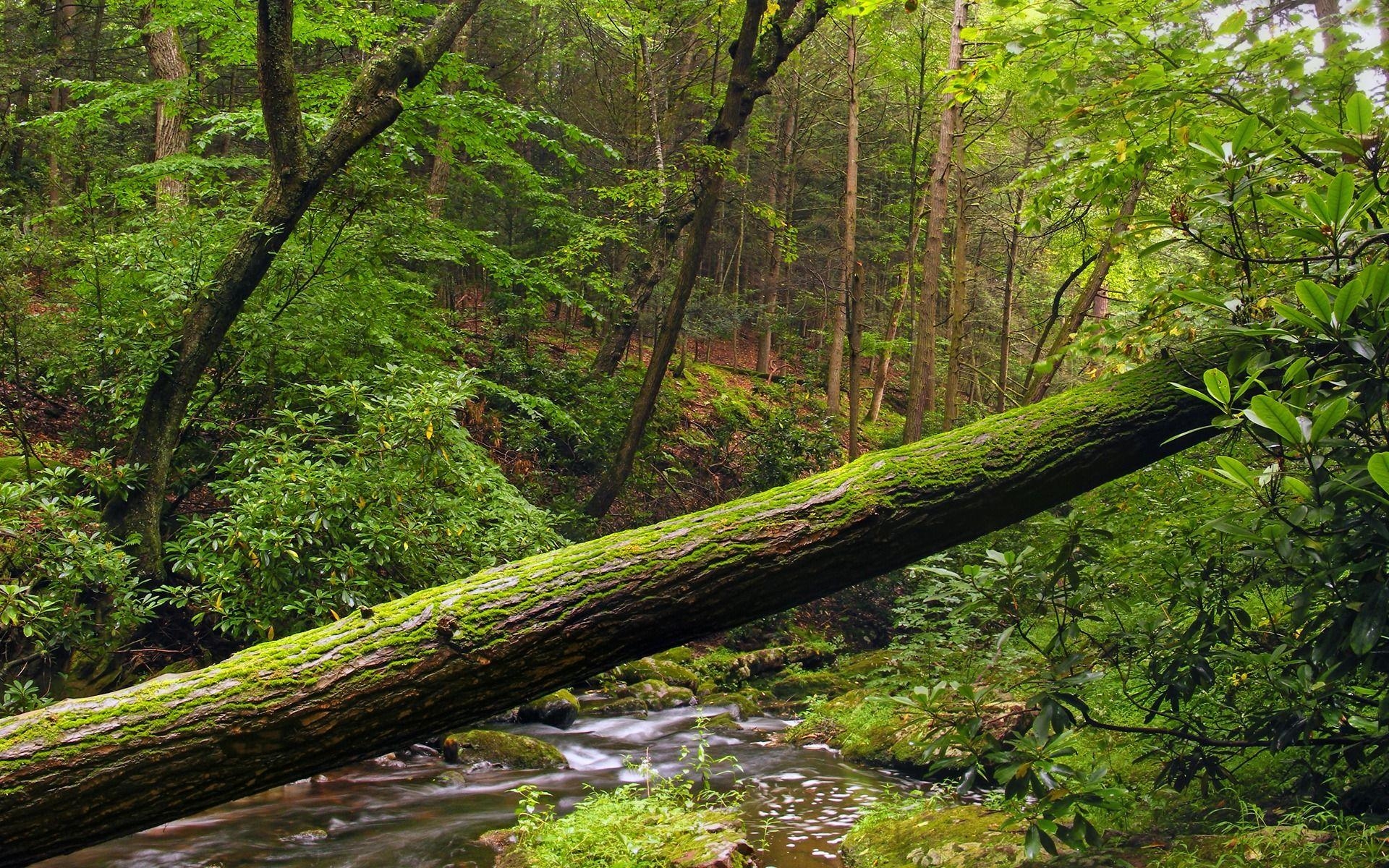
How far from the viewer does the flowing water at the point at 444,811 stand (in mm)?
5461

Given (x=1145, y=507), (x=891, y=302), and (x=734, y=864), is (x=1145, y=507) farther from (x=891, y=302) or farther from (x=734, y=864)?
(x=891, y=302)

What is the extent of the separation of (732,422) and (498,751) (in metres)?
10.8

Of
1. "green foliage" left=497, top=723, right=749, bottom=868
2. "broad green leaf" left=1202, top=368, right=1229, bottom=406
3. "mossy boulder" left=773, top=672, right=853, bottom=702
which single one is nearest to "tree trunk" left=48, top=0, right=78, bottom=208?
"mossy boulder" left=773, top=672, right=853, bottom=702

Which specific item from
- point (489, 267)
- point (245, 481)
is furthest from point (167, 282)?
point (489, 267)

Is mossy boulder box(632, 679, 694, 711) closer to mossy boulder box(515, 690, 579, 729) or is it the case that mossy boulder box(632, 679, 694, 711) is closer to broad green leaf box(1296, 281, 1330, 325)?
mossy boulder box(515, 690, 579, 729)

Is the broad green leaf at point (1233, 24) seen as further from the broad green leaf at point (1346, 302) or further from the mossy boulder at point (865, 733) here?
the mossy boulder at point (865, 733)

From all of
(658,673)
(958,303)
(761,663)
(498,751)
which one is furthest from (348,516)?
(958,303)

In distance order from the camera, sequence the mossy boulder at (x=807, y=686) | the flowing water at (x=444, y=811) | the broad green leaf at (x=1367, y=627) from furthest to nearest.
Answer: the mossy boulder at (x=807, y=686) → the flowing water at (x=444, y=811) → the broad green leaf at (x=1367, y=627)

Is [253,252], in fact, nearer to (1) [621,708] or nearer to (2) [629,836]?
(2) [629,836]

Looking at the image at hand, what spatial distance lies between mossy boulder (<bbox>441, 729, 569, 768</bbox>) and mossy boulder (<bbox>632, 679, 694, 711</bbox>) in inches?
87.1

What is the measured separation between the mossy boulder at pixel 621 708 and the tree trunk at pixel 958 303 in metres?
6.96

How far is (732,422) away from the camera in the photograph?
17.8 meters

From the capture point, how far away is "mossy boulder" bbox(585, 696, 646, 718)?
32.0ft

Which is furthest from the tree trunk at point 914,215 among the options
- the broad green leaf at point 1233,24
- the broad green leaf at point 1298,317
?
the broad green leaf at point 1298,317
